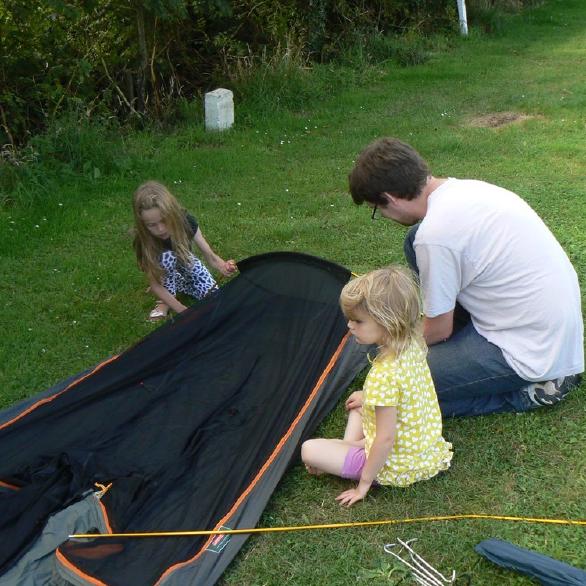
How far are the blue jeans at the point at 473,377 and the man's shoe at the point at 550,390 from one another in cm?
3

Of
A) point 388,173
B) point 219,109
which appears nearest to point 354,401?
point 388,173

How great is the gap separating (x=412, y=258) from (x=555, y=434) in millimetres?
950

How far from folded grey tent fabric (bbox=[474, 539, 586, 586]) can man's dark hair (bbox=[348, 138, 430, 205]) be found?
50.9 inches

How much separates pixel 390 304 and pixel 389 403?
0.33 m

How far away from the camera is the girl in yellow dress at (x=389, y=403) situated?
246 centimetres

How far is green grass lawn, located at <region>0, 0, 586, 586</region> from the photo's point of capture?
8.30 ft

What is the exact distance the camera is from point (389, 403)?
2.46 metres

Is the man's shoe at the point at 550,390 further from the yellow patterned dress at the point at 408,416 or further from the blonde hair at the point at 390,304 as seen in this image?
the blonde hair at the point at 390,304

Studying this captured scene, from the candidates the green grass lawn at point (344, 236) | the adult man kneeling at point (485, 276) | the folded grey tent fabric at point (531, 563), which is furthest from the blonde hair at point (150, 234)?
the folded grey tent fabric at point (531, 563)

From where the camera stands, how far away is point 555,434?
294 cm

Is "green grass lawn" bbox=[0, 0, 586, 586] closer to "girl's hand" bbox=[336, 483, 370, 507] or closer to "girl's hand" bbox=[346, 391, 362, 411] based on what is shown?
"girl's hand" bbox=[336, 483, 370, 507]

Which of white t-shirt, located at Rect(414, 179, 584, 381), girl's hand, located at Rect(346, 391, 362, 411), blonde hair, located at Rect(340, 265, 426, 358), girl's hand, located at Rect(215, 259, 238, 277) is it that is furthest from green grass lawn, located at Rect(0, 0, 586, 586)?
blonde hair, located at Rect(340, 265, 426, 358)

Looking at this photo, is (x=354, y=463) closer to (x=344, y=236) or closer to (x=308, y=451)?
(x=308, y=451)

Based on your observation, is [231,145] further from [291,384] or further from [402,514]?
[402,514]
